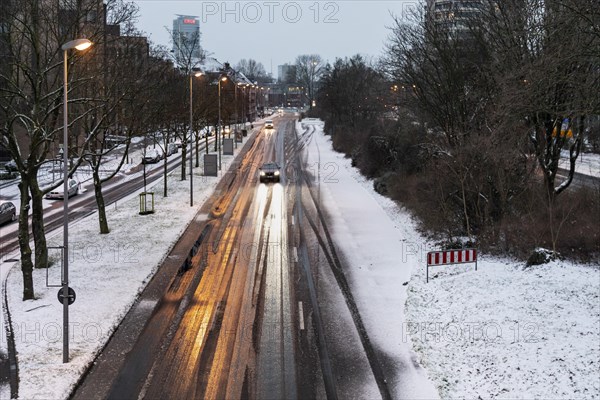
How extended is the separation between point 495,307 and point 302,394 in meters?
5.85

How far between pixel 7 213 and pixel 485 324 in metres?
22.9

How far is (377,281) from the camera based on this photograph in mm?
17484

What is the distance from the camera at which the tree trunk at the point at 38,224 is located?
A: 17.1 m

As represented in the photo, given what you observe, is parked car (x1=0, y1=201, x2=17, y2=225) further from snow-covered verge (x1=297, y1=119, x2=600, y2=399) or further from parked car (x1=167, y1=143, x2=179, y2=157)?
parked car (x1=167, y1=143, x2=179, y2=157)

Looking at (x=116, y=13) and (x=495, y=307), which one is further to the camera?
(x=116, y=13)

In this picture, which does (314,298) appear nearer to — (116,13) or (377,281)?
(377,281)

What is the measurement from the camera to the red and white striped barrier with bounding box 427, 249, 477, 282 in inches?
655

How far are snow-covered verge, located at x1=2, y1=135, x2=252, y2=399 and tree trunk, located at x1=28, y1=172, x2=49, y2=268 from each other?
493 millimetres

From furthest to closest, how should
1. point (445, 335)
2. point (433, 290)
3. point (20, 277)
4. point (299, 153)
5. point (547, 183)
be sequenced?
point (299, 153) → point (547, 183) → point (20, 277) → point (433, 290) → point (445, 335)

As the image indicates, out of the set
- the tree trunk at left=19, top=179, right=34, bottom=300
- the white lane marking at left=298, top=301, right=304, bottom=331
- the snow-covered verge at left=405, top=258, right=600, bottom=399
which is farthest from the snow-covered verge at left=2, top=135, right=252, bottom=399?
the snow-covered verge at left=405, top=258, right=600, bottom=399

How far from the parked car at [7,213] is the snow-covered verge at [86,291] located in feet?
12.0

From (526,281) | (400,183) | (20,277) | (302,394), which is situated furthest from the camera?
(400,183)

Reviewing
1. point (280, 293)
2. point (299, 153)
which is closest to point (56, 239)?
point (280, 293)

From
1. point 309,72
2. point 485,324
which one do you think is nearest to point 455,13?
point 485,324
